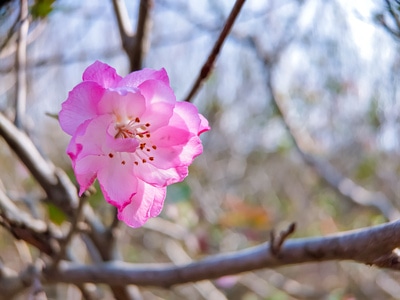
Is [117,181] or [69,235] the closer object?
[117,181]

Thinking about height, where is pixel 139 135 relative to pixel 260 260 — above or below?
above

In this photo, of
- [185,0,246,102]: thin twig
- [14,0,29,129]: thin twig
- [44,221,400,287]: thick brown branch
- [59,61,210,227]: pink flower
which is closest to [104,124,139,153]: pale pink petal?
[59,61,210,227]: pink flower

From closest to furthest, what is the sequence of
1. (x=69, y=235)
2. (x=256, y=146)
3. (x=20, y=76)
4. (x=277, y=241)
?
1. (x=277, y=241)
2. (x=69, y=235)
3. (x=20, y=76)
4. (x=256, y=146)

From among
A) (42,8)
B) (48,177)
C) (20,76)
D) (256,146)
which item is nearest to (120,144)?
(42,8)

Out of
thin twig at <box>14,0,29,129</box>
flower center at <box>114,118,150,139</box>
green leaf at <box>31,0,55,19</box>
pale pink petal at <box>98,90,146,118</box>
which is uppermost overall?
green leaf at <box>31,0,55,19</box>

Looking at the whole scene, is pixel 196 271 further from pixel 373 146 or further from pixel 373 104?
pixel 373 146

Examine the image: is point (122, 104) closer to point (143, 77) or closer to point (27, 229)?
point (143, 77)

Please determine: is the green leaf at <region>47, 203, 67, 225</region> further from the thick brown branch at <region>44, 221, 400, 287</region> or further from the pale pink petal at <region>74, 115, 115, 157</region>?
the pale pink petal at <region>74, 115, 115, 157</region>
